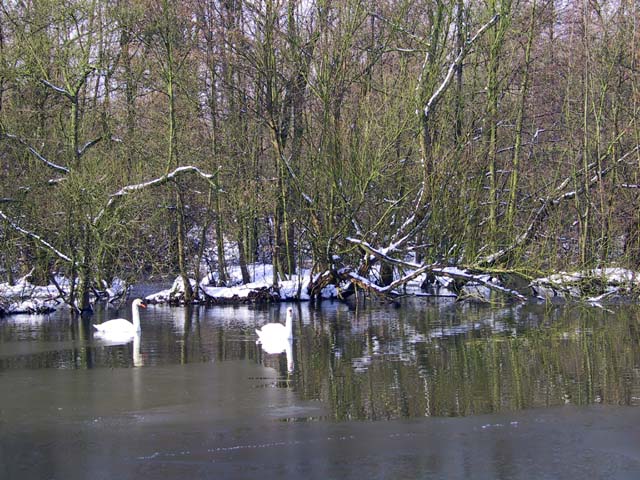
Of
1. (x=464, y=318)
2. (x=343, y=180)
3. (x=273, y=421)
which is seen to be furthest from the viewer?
(x=343, y=180)

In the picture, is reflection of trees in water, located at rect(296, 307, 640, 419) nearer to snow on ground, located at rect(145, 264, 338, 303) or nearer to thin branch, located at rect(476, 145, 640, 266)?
thin branch, located at rect(476, 145, 640, 266)

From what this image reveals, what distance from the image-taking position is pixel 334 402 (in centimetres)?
1061

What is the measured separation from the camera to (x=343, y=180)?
71.4 ft

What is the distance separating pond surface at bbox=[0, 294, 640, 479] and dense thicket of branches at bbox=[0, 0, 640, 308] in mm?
3898

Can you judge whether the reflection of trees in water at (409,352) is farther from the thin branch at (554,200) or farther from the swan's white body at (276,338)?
the thin branch at (554,200)

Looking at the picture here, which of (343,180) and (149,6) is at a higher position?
(149,6)

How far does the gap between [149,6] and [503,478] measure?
1911 centimetres

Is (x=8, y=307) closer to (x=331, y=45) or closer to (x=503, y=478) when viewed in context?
(x=331, y=45)

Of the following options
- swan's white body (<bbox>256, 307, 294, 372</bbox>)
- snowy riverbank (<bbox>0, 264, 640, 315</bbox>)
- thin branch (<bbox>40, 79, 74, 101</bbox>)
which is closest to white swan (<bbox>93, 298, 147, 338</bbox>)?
swan's white body (<bbox>256, 307, 294, 372</bbox>)

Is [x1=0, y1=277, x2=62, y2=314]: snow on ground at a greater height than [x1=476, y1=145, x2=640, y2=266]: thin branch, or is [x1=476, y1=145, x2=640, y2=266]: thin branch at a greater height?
[x1=476, y1=145, x2=640, y2=266]: thin branch

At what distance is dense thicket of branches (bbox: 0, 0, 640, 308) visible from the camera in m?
21.1

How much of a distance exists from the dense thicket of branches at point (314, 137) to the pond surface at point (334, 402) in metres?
3.90

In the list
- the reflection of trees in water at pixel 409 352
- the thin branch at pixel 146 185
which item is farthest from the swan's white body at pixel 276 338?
the thin branch at pixel 146 185

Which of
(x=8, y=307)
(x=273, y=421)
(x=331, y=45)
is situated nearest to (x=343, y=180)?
(x=331, y=45)
